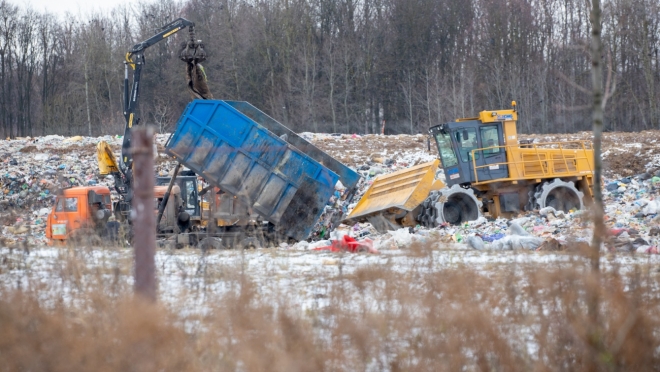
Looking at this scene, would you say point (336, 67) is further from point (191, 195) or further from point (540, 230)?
point (540, 230)

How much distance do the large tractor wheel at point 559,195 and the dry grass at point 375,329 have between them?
11396 millimetres

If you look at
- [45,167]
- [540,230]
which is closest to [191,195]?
[540,230]

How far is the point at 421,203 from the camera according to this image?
15.6 metres

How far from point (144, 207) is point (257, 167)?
9.90 m

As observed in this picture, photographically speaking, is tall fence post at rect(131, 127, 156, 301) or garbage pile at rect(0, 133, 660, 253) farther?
garbage pile at rect(0, 133, 660, 253)

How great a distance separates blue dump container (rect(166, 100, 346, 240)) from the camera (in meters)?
13.7

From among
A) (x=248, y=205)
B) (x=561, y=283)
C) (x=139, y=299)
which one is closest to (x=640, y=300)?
(x=561, y=283)

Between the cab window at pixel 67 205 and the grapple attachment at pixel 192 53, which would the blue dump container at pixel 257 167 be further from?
the cab window at pixel 67 205

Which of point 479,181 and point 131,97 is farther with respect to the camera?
point 131,97

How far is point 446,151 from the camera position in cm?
1642

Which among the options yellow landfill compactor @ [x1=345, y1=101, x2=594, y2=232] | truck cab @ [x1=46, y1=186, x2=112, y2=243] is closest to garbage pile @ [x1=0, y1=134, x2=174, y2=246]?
truck cab @ [x1=46, y1=186, x2=112, y2=243]

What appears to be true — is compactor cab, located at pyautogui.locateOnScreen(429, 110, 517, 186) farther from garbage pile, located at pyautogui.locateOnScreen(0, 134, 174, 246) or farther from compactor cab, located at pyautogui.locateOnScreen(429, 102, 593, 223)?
garbage pile, located at pyautogui.locateOnScreen(0, 134, 174, 246)

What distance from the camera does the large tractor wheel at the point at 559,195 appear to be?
1579cm

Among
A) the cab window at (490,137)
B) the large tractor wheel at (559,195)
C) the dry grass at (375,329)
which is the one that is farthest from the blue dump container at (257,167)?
the dry grass at (375,329)
